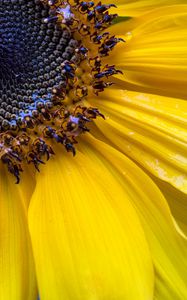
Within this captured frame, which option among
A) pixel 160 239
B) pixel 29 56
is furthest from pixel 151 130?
pixel 29 56

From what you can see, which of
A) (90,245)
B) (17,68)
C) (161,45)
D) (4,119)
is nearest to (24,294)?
(90,245)

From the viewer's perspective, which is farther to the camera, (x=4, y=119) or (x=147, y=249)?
(x=4, y=119)

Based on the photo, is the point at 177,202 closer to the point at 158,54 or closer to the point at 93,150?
the point at 93,150

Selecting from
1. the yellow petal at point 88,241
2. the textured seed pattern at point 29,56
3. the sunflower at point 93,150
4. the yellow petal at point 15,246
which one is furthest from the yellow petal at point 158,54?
the yellow petal at point 15,246

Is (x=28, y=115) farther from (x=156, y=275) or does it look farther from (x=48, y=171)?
(x=156, y=275)

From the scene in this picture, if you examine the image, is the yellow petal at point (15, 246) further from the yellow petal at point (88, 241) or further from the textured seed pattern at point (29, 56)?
the textured seed pattern at point (29, 56)

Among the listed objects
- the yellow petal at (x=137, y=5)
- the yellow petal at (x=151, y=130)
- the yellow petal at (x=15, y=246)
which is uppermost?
the yellow petal at (x=137, y=5)

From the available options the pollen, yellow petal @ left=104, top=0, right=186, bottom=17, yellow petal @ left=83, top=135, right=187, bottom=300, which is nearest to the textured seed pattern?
the pollen
